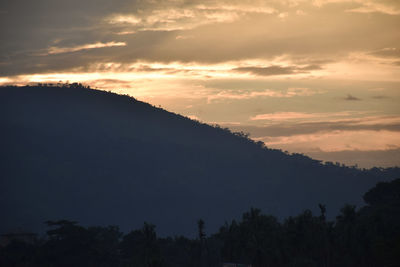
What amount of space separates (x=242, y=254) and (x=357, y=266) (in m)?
21.7

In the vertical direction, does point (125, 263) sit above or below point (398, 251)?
below

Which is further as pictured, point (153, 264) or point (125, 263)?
point (125, 263)

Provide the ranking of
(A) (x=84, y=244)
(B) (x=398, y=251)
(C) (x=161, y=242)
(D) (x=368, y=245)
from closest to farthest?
(B) (x=398, y=251), (D) (x=368, y=245), (A) (x=84, y=244), (C) (x=161, y=242)

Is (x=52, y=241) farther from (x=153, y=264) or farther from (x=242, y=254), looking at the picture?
(x=153, y=264)

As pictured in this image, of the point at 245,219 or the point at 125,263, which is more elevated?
the point at 245,219

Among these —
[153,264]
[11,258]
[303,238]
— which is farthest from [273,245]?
[11,258]

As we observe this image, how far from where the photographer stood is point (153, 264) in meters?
96.8

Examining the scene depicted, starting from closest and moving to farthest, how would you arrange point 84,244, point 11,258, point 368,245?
point 368,245 → point 11,258 → point 84,244

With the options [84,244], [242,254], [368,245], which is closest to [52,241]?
[84,244]

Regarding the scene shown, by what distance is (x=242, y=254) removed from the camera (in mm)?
129625

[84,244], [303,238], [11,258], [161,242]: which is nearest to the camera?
[303,238]

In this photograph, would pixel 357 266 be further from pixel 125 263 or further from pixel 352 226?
pixel 125 263

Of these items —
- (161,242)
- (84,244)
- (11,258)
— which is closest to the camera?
(11,258)

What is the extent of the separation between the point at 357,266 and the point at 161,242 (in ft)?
191
